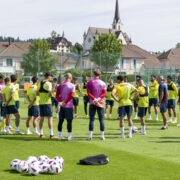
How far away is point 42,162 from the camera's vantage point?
262 inches

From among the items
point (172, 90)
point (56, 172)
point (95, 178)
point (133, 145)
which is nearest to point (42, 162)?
point (56, 172)

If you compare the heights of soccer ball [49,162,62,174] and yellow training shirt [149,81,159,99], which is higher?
yellow training shirt [149,81,159,99]

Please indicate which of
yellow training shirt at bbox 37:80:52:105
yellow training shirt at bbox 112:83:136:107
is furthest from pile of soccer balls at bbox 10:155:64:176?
yellow training shirt at bbox 112:83:136:107

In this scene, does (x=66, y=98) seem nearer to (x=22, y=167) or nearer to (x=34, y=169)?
(x=22, y=167)

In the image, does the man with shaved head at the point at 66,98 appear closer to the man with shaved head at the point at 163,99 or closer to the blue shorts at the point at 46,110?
the blue shorts at the point at 46,110

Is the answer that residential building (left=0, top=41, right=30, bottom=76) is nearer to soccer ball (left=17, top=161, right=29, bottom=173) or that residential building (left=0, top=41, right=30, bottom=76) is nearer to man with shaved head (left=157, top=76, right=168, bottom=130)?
man with shaved head (left=157, top=76, right=168, bottom=130)

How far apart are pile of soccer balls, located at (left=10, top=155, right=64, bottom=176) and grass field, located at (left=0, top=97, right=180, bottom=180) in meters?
0.12

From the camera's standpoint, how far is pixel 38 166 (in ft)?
21.3

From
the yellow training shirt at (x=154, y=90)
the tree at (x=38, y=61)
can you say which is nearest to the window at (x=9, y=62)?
the tree at (x=38, y=61)

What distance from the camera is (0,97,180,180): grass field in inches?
254

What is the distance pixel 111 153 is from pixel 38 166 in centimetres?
245

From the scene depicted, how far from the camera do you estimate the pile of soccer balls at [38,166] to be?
6.43m

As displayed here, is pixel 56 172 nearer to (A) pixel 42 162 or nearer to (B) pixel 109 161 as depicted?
(A) pixel 42 162

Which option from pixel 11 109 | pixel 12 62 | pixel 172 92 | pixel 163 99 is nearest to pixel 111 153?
pixel 11 109
